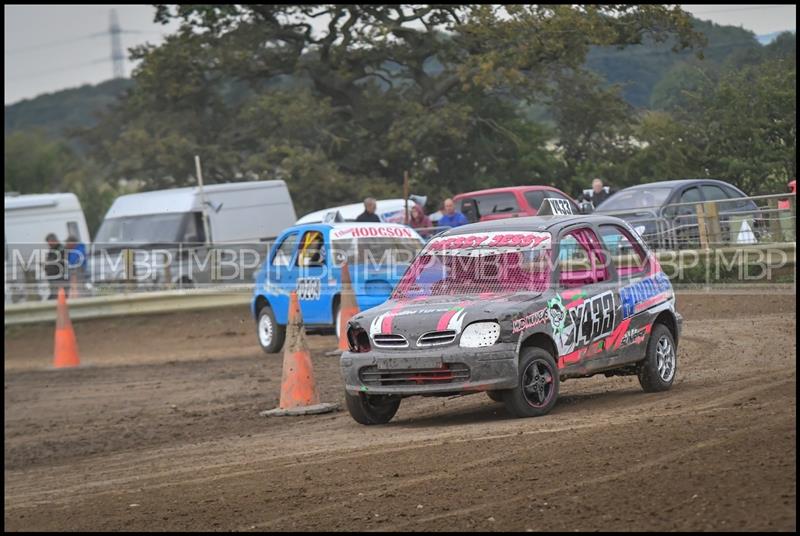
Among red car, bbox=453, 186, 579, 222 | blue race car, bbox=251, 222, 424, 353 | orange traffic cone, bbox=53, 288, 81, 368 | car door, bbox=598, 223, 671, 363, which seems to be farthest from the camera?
red car, bbox=453, 186, 579, 222

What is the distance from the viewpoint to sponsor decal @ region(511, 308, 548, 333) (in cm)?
998

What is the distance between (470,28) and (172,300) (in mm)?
8802

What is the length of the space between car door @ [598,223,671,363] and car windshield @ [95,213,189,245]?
1610cm

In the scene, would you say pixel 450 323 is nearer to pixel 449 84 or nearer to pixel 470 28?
pixel 470 28

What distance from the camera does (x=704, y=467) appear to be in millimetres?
7098

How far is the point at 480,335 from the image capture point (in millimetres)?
10039

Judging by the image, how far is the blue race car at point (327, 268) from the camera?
653 inches

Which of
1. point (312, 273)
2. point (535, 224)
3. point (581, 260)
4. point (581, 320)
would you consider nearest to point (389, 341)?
point (581, 320)

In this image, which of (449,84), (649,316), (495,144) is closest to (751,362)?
(649,316)

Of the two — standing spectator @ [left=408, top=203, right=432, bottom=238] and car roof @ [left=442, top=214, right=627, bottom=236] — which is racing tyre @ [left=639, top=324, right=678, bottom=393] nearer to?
car roof @ [left=442, top=214, right=627, bottom=236]

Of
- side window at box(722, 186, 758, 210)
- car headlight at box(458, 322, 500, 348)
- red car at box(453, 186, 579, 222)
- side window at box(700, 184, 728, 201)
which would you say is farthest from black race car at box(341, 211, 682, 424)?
red car at box(453, 186, 579, 222)

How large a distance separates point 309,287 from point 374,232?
120 centimetres

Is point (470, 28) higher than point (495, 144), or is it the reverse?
point (470, 28)

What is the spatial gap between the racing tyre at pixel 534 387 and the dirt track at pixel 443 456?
0.66ft
